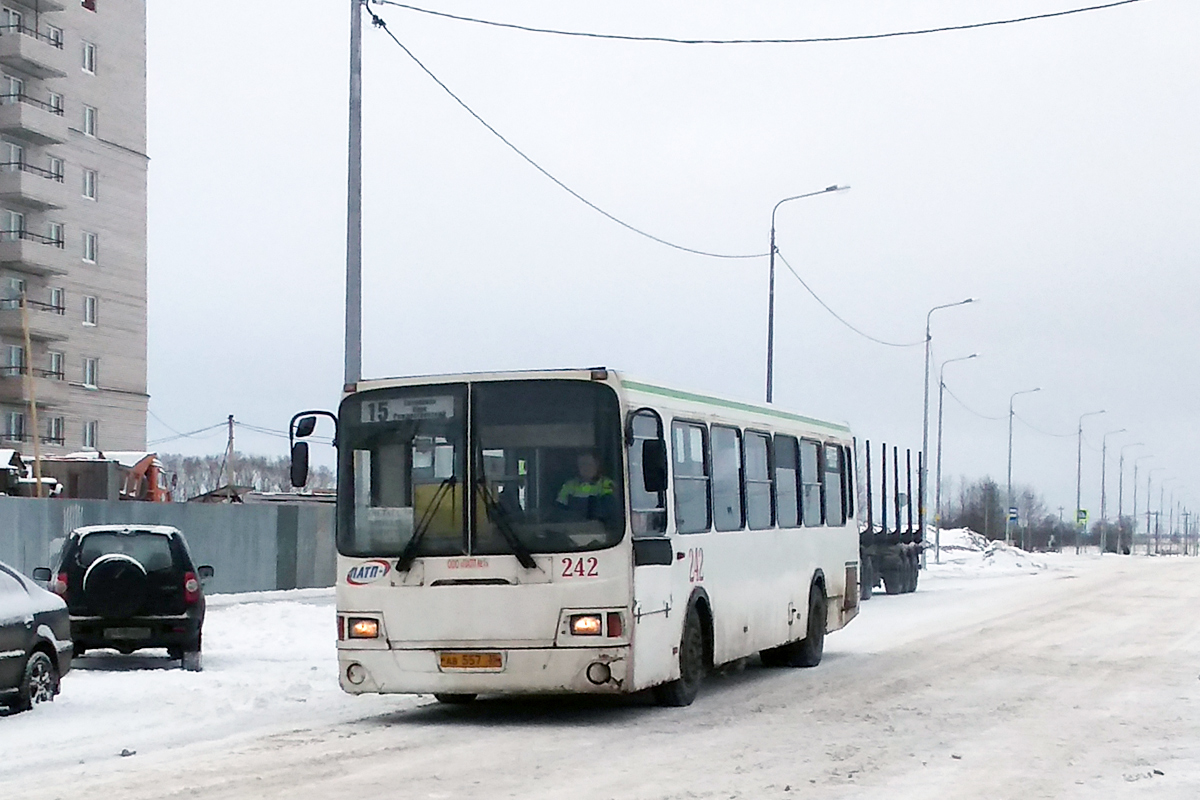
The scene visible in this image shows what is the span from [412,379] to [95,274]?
6038cm

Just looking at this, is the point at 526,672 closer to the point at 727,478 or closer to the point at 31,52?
the point at 727,478

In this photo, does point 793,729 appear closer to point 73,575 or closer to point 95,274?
point 73,575

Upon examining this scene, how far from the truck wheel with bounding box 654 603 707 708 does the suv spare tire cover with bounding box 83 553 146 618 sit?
678cm

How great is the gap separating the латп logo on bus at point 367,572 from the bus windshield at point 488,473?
0.09 meters

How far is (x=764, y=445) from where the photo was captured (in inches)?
696

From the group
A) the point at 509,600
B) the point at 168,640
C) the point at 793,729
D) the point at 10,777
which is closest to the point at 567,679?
the point at 509,600

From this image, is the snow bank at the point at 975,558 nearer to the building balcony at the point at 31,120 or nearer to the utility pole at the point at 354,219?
the building balcony at the point at 31,120

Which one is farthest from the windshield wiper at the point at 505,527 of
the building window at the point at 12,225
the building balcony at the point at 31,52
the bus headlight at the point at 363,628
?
the building window at the point at 12,225

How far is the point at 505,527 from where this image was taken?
13.5m

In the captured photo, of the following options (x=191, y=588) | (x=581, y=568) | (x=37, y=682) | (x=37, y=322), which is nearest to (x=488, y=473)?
(x=581, y=568)

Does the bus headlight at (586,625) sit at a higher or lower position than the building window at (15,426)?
lower

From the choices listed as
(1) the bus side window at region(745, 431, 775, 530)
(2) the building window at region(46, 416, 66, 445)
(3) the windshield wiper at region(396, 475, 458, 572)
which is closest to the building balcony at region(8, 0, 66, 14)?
(2) the building window at region(46, 416, 66, 445)

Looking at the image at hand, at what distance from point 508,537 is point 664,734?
194 centimetres

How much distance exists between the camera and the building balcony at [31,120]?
213 feet
